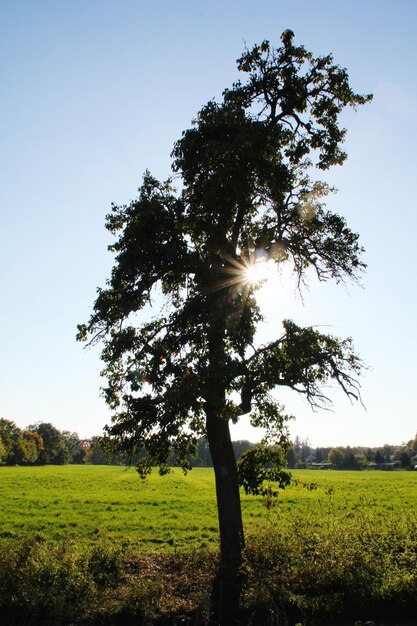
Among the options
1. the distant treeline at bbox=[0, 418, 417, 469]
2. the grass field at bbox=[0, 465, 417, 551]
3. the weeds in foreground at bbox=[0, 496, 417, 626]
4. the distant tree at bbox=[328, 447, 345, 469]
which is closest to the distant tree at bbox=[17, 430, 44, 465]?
the distant treeline at bbox=[0, 418, 417, 469]

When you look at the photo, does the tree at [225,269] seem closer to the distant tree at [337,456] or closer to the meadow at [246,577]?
the meadow at [246,577]

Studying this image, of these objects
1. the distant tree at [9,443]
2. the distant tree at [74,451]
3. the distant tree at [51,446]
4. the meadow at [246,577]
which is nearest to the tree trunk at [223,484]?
the meadow at [246,577]

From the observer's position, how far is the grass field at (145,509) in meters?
20.8

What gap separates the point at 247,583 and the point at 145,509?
63.4ft

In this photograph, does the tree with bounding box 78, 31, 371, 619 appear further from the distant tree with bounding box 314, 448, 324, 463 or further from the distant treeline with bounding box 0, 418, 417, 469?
the distant tree with bounding box 314, 448, 324, 463

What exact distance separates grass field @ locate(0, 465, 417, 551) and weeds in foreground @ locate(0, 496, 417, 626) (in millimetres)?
1739

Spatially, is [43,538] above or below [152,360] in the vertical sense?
below

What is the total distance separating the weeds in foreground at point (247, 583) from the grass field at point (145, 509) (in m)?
1.74

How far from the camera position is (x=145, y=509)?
29688 millimetres

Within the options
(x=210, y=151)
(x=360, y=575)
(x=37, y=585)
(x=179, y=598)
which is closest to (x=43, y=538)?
(x=37, y=585)

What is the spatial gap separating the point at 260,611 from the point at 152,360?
7.32 meters

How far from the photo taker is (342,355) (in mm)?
14836

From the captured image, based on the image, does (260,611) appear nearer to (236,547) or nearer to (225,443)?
(236,547)

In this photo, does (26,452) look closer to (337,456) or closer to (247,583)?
(337,456)
